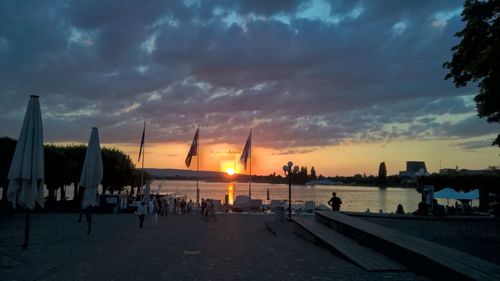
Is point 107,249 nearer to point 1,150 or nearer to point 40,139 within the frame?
point 40,139

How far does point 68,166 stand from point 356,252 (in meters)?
39.5

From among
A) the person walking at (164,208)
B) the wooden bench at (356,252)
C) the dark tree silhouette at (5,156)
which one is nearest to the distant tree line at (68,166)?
the dark tree silhouette at (5,156)

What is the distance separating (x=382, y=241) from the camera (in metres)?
12.2

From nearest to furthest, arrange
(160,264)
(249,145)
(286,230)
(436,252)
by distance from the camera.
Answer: (436,252) < (160,264) < (286,230) < (249,145)

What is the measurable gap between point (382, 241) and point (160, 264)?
549 cm

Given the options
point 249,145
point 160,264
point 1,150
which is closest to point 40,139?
point 160,264

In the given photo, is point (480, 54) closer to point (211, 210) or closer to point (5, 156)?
point (211, 210)

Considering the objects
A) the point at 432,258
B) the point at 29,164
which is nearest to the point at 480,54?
the point at 432,258

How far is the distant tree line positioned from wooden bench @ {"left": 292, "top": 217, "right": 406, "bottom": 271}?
25666 millimetres

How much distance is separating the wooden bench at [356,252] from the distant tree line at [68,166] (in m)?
25.7

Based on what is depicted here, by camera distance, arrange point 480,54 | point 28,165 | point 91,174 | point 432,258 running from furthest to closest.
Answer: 1. point 91,174
2. point 480,54
3. point 28,165
4. point 432,258

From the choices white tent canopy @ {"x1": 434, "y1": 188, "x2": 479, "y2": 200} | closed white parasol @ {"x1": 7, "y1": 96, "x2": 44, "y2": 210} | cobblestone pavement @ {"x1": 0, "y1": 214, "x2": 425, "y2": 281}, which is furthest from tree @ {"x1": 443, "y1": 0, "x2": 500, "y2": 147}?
white tent canopy @ {"x1": 434, "y1": 188, "x2": 479, "y2": 200}

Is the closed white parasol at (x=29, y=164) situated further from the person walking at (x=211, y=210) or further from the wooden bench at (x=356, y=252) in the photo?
the person walking at (x=211, y=210)

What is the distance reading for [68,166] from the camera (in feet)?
153
